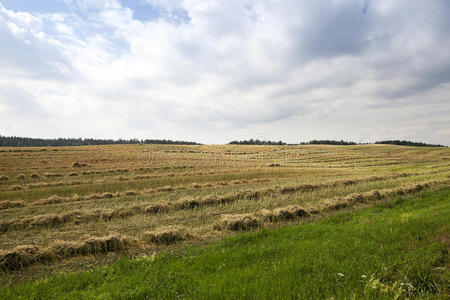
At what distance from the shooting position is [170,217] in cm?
1269

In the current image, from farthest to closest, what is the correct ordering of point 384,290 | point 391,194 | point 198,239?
point 391,194 < point 198,239 < point 384,290

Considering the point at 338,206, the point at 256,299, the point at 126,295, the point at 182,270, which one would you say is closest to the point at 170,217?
the point at 182,270

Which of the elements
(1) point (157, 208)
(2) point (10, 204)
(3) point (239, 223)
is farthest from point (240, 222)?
(2) point (10, 204)

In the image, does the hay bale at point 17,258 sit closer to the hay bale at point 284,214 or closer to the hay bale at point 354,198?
the hay bale at point 284,214

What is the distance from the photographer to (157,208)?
14352 millimetres

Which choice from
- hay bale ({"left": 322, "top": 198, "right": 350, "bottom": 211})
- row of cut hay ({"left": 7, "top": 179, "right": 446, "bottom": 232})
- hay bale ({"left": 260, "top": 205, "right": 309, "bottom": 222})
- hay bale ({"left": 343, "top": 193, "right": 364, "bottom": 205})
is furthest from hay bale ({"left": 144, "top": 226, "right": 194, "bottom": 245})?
hay bale ({"left": 343, "top": 193, "right": 364, "bottom": 205})

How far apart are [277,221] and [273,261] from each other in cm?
555

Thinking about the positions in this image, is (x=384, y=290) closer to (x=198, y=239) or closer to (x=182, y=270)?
(x=182, y=270)

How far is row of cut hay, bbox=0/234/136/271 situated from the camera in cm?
715

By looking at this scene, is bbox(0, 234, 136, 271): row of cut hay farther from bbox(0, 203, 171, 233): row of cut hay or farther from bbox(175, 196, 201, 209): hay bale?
bbox(175, 196, 201, 209): hay bale

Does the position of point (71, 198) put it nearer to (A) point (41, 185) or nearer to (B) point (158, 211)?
(B) point (158, 211)

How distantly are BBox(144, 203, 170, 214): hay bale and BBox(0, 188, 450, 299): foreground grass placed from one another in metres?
6.84

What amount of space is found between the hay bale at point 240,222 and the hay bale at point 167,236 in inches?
76.0

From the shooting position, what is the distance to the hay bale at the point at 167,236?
29.7ft
